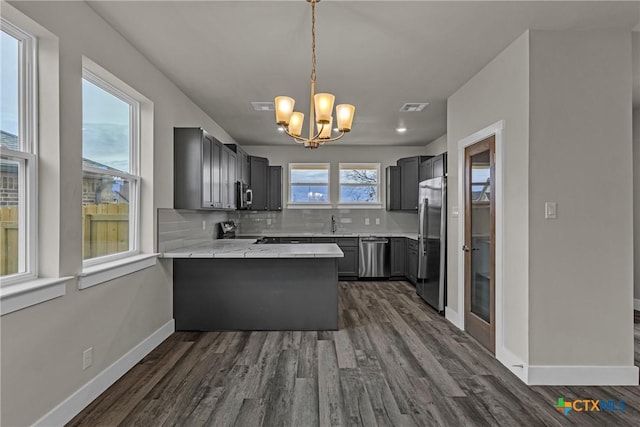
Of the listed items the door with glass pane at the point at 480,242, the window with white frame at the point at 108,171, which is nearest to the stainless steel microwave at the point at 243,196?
the window with white frame at the point at 108,171

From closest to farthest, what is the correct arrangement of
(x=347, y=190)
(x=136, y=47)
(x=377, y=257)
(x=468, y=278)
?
1. (x=136, y=47)
2. (x=468, y=278)
3. (x=377, y=257)
4. (x=347, y=190)

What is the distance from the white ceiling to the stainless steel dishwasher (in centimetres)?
299

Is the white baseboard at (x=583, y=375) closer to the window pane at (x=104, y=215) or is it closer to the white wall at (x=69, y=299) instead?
the white wall at (x=69, y=299)

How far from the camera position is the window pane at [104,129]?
8.95ft

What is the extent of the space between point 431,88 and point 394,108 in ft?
2.62

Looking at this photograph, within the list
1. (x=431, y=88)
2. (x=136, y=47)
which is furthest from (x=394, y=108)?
(x=136, y=47)

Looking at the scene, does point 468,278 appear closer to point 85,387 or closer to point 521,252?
point 521,252

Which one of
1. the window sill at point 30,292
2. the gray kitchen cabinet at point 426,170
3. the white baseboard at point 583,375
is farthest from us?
the gray kitchen cabinet at point 426,170

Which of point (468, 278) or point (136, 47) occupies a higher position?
point (136, 47)

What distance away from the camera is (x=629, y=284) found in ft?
9.21

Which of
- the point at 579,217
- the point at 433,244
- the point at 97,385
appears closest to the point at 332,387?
the point at 97,385

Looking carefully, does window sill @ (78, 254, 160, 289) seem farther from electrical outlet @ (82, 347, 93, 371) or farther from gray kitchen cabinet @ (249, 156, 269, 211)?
gray kitchen cabinet @ (249, 156, 269, 211)

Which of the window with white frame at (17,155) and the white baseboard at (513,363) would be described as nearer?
the window with white frame at (17,155)

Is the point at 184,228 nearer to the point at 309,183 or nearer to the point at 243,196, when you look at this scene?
the point at 243,196
